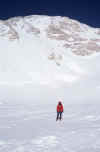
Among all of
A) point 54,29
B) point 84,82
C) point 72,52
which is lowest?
point 84,82

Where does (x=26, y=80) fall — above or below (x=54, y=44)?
below

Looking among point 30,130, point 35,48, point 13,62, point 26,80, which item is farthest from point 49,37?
point 30,130

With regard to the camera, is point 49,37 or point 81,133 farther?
point 49,37

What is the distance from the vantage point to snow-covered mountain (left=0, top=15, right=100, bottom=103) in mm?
40238

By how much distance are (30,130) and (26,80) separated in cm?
3232

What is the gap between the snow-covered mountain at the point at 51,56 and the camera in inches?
1584

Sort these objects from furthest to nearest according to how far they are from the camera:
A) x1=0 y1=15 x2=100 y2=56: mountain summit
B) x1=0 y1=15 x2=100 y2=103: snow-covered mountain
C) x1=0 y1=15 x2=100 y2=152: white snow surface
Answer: x1=0 y1=15 x2=100 y2=56: mountain summit
x1=0 y1=15 x2=100 y2=103: snow-covered mountain
x1=0 y1=15 x2=100 y2=152: white snow surface

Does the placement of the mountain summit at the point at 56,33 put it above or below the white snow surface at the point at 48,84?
above

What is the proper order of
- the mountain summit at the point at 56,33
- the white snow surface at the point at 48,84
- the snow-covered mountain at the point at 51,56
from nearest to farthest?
the white snow surface at the point at 48,84
the snow-covered mountain at the point at 51,56
the mountain summit at the point at 56,33

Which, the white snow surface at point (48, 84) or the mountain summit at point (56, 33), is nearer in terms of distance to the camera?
the white snow surface at point (48, 84)

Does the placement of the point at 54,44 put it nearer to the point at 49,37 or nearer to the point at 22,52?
the point at 49,37

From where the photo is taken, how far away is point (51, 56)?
183 ft

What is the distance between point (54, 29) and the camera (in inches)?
2985

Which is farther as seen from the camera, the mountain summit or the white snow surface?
the mountain summit
